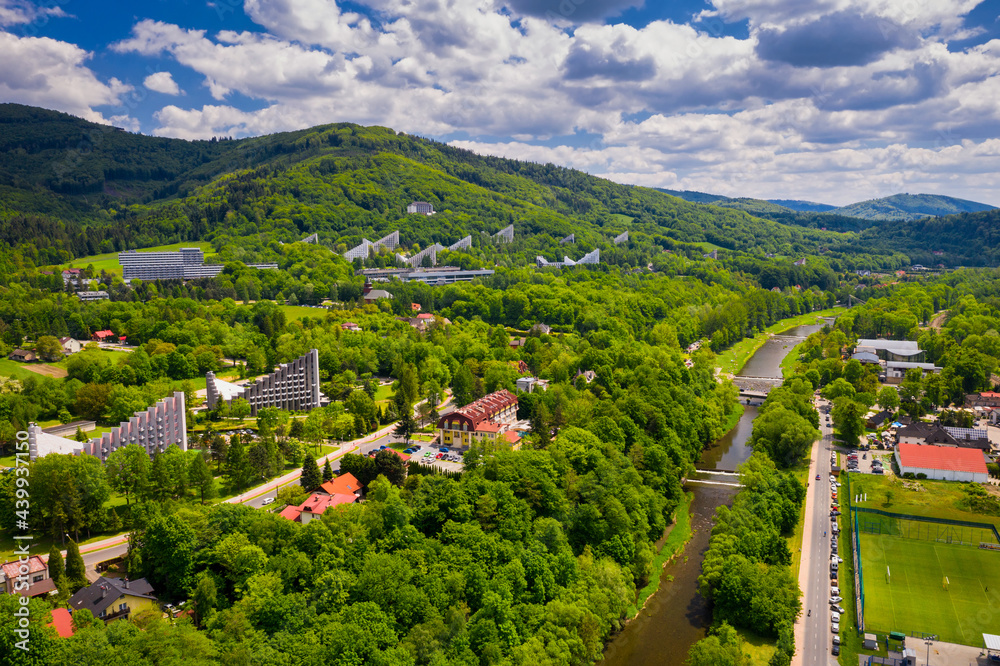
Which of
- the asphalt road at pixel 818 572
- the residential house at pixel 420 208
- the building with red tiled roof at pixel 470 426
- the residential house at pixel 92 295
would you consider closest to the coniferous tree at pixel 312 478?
the building with red tiled roof at pixel 470 426

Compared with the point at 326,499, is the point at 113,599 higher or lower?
lower

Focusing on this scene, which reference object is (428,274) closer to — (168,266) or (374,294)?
(374,294)

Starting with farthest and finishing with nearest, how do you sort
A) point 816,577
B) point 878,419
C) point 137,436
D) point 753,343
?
point 753,343 → point 878,419 → point 137,436 → point 816,577

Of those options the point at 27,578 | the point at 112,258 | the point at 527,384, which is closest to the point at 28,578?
the point at 27,578

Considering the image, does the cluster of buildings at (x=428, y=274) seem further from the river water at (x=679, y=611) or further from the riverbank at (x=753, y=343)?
the river water at (x=679, y=611)

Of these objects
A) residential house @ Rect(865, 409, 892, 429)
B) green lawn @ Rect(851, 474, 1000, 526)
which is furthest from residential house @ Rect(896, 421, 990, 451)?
green lawn @ Rect(851, 474, 1000, 526)

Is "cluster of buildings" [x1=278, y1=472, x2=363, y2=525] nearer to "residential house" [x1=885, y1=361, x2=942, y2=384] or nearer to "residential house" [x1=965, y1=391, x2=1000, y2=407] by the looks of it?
"residential house" [x1=965, y1=391, x2=1000, y2=407]

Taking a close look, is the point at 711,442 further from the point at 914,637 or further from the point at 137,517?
the point at 137,517
